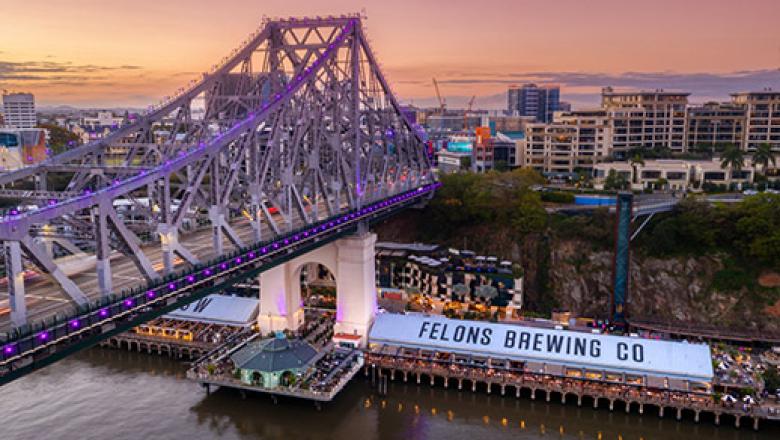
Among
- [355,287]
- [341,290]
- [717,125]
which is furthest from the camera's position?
[717,125]

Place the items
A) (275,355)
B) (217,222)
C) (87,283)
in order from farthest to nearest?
(275,355)
(217,222)
(87,283)

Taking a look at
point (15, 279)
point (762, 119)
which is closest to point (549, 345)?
point (15, 279)

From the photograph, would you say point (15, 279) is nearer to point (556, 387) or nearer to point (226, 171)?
point (226, 171)

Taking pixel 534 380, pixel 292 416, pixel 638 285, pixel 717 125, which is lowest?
pixel 292 416

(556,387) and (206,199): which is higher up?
(206,199)

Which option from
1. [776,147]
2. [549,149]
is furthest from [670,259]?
[776,147]

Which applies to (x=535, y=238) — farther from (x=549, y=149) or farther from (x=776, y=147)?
Result: (x=776, y=147)

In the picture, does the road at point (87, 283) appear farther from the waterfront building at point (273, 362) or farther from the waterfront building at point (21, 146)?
the waterfront building at point (21, 146)
